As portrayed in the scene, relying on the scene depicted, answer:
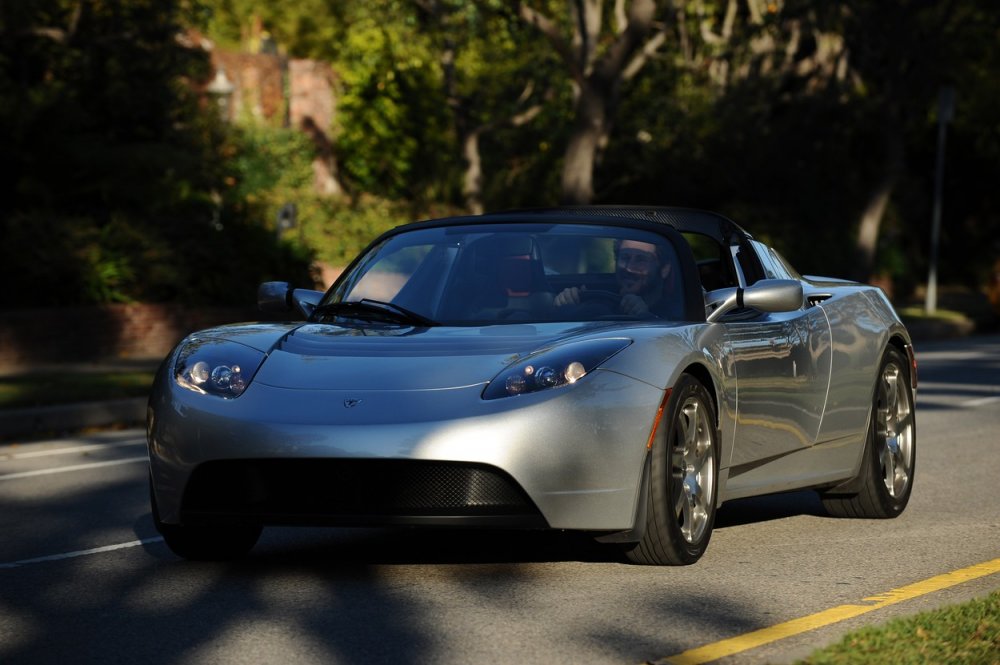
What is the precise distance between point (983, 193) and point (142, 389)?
33.4 metres

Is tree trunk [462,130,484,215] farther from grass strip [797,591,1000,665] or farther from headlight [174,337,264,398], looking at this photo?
grass strip [797,591,1000,665]

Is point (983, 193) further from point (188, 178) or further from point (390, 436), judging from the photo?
point (390, 436)

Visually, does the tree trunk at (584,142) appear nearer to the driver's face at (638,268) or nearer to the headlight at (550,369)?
the driver's face at (638,268)

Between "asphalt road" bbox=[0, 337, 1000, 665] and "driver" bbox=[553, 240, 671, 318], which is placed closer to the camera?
"asphalt road" bbox=[0, 337, 1000, 665]

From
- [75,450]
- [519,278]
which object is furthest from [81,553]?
[75,450]

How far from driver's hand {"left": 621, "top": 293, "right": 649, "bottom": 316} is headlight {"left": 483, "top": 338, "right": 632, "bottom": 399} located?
79 cm

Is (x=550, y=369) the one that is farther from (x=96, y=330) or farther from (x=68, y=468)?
(x=96, y=330)

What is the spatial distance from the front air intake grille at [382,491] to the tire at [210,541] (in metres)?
0.66

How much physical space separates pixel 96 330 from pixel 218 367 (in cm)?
1544

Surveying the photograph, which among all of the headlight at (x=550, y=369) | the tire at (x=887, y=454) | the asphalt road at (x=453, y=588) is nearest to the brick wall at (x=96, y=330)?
the asphalt road at (x=453, y=588)

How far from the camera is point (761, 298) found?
729 centimetres

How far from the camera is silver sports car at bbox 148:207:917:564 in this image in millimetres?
6254

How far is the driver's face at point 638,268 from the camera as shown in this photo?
7.47m

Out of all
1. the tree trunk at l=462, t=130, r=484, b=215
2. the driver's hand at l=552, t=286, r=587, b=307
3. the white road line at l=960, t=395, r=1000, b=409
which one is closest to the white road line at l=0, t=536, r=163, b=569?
the driver's hand at l=552, t=286, r=587, b=307
